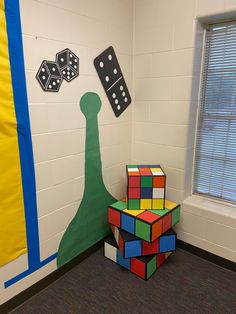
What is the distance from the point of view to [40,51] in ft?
4.75

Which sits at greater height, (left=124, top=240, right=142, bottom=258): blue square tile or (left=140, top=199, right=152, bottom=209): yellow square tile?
(left=140, top=199, right=152, bottom=209): yellow square tile

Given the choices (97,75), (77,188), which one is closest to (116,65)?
(97,75)

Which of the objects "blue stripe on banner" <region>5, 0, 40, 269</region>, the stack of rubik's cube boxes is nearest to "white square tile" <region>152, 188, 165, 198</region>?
the stack of rubik's cube boxes

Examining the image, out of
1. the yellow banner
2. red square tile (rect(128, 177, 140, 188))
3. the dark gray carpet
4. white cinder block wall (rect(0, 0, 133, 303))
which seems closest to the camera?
the yellow banner

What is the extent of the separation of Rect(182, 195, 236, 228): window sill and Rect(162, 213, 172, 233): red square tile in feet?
0.83

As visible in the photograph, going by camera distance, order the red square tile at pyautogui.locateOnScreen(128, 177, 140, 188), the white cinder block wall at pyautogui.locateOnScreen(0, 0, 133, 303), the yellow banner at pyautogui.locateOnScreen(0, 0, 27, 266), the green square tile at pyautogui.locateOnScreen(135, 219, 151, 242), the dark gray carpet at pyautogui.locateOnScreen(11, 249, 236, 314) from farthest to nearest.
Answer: the red square tile at pyautogui.locateOnScreen(128, 177, 140, 188) → the green square tile at pyautogui.locateOnScreen(135, 219, 151, 242) → the dark gray carpet at pyautogui.locateOnScreen(11, 249, 236, 314) → the white cinder block wall at pyautogui.locateOnScreen(0, 0, 133, 303) → the yellow banner at pyautogui.locateOnScreen(0, 0, 27, 266)

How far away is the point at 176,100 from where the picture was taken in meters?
1.96

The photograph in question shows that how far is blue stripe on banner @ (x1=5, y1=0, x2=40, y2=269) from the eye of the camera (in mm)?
1297

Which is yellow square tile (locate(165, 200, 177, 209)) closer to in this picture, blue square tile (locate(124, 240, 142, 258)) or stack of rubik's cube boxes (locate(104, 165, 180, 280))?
stack of rubik's cube boxes (locate(104, 165, 180, 280))

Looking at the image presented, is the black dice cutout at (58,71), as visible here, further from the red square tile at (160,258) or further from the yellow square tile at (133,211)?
the red square tile at (160,258)

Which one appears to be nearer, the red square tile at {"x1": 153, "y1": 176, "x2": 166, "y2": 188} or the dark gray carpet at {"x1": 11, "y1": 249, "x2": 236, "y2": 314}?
the dark gray carpet at {"x1": 11, "y1": 249, "x2": 236, "y2": 314}

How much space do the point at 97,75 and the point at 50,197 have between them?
3.30 ft

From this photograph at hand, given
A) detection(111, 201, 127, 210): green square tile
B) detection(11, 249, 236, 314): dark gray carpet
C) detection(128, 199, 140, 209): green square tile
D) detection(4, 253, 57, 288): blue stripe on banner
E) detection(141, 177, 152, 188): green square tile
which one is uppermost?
detection(141, 177, 152, 188): green square tile

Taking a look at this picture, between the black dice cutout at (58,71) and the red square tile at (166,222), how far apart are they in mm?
1252
